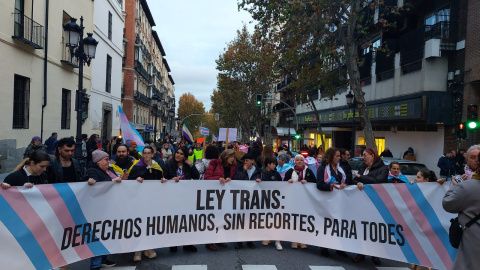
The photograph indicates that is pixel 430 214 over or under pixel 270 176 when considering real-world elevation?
under

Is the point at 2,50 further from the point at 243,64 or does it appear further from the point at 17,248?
the point at 243,64

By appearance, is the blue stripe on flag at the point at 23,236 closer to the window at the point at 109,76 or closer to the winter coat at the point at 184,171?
the winter coat at the point at 184,171

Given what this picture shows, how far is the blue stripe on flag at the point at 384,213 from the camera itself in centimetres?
539

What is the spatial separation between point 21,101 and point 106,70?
11.7 meters

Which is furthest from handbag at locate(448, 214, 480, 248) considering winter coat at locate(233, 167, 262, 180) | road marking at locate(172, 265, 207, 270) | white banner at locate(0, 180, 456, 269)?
winter coat at locate(233, 167, 262, 180)

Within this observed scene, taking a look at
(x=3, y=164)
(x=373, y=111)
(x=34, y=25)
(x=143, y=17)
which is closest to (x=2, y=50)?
(x=34, y=25)

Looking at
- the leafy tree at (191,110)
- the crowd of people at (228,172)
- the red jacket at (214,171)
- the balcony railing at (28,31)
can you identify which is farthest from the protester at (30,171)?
the leafy tree at (191,110)

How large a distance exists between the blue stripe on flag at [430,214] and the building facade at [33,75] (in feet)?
42.8

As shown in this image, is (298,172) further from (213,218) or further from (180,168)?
(180,168)

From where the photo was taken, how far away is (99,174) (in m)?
5.39

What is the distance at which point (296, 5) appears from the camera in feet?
48.5

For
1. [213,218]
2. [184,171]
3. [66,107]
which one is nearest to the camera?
[213,218]

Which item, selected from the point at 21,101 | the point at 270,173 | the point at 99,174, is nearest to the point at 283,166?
the point at 270,173

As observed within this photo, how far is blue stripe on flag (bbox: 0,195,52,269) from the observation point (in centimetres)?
434
